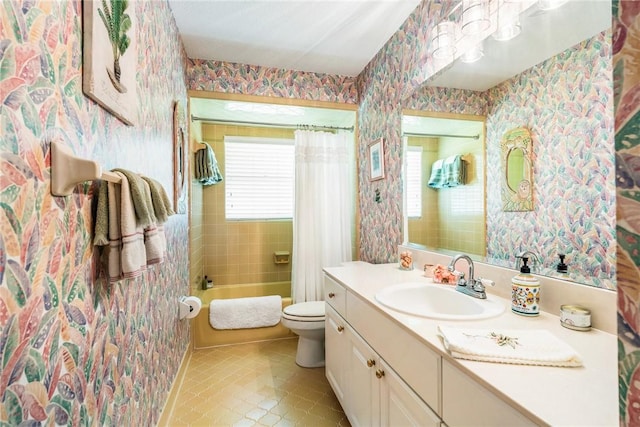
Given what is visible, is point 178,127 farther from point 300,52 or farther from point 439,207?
point 439,207

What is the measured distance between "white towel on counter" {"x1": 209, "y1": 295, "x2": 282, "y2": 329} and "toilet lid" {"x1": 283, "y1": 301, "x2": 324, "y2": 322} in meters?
0.36

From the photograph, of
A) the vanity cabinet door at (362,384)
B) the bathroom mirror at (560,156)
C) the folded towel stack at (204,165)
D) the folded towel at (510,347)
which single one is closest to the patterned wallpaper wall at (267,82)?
the folded towel stack at (204,165)

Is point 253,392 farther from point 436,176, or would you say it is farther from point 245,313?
point 436,176

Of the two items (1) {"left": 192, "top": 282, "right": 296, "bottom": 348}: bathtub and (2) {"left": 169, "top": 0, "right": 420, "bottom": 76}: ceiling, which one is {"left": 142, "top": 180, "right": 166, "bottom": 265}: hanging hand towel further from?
(1) {"left": 192, "top": 282, "right": 296, "bottom": 348}: bathtub

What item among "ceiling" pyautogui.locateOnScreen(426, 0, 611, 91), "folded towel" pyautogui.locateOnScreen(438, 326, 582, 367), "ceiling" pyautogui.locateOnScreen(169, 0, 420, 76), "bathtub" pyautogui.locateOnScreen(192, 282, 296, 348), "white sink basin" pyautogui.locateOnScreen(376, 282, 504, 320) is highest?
"ceiling" pyautogui.locateOnScreen(169, 0, 420, 76)

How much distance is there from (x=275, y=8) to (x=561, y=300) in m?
2.13

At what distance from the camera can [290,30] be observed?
2.11m

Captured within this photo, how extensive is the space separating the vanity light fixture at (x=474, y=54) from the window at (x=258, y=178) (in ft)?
7.28

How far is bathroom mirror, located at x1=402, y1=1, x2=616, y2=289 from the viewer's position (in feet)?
3.03

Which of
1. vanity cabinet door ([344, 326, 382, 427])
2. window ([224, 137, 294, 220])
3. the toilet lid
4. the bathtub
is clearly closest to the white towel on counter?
the bathtub

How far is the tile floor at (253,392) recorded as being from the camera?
1735 mm

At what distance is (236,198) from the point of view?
3.46 metres

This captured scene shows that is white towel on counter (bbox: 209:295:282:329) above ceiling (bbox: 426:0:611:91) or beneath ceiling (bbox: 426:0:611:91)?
beneath

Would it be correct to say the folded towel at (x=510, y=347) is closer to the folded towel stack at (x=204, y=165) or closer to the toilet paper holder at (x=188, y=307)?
the toilet paper holder at (x=188, y=307)
